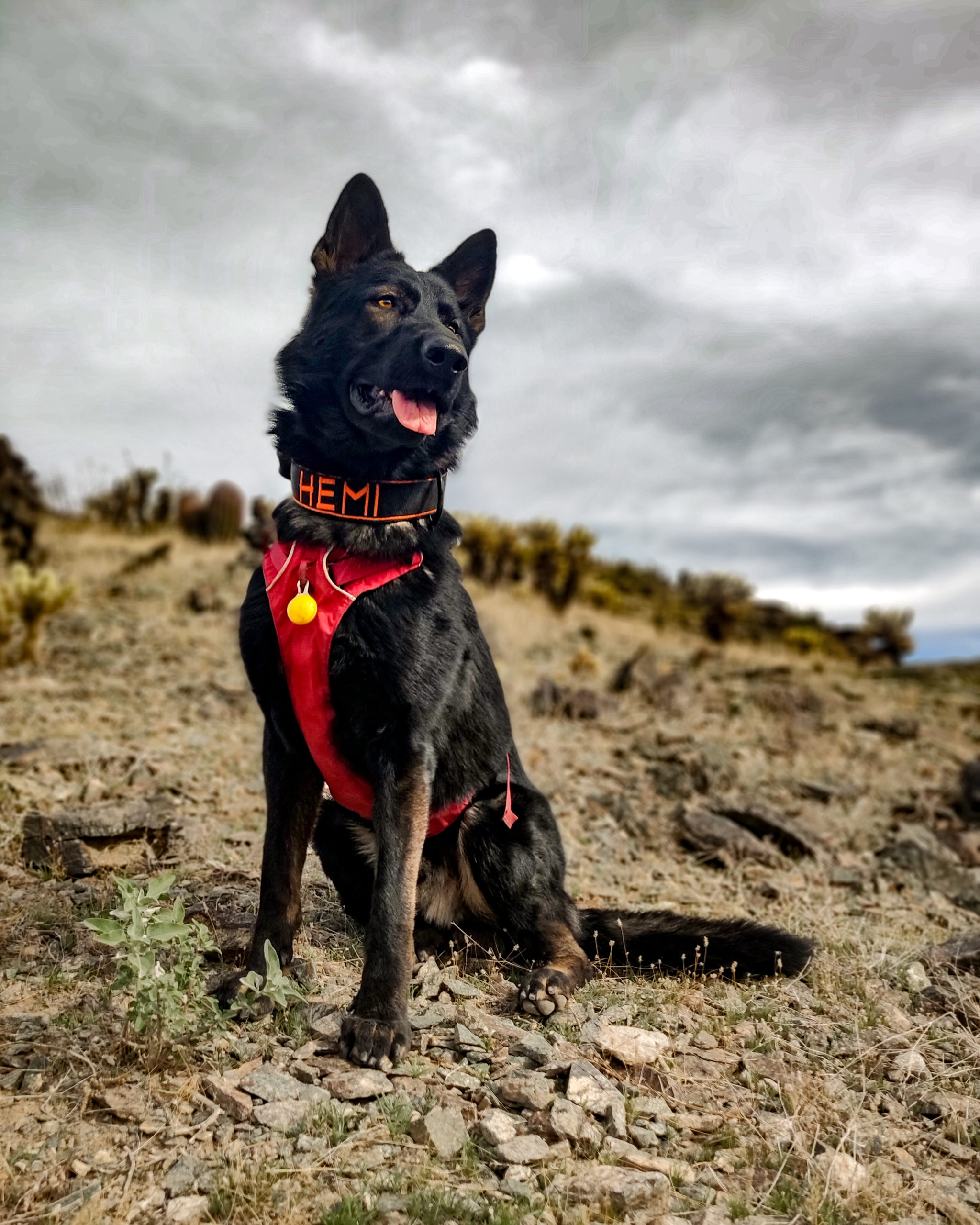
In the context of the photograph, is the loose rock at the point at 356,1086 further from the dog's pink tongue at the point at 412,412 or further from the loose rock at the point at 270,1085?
the dog's pink tongue at the point at 412,412

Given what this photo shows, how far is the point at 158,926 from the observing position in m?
2.59

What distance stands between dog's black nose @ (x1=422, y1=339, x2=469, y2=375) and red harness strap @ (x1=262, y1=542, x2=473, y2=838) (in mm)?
630

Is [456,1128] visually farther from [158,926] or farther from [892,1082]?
[892,1082]

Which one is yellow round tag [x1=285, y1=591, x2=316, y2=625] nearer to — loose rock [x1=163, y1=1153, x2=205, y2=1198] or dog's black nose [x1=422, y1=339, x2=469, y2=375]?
dog's black nose [x1=422, y1=339, x2=469, y2=375]

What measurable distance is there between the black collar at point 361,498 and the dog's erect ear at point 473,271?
2.90 ft

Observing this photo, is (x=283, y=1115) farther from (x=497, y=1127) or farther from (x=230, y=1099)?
(x=497, y=1127)

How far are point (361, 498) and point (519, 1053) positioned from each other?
5.98 ft

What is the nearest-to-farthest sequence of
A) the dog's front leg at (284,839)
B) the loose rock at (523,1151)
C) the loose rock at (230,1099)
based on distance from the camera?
the loose rock at (523,1151), the loose rock at (230,1099), the dog's front leg at (284,839)

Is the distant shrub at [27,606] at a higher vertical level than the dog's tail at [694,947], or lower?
higher

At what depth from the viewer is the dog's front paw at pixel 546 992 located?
3.09 m

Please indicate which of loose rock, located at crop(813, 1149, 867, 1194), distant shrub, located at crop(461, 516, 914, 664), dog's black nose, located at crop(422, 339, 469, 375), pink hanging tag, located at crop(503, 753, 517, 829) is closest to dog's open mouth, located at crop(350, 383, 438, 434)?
dog's black nose, located at crop(422, 339, 469, 375)

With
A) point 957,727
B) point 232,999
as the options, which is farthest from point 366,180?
point 957,727

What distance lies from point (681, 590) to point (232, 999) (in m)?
32.0

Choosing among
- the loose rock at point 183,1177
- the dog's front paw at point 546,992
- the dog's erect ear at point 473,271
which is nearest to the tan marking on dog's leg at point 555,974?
the dog's front paw at point 546,992
